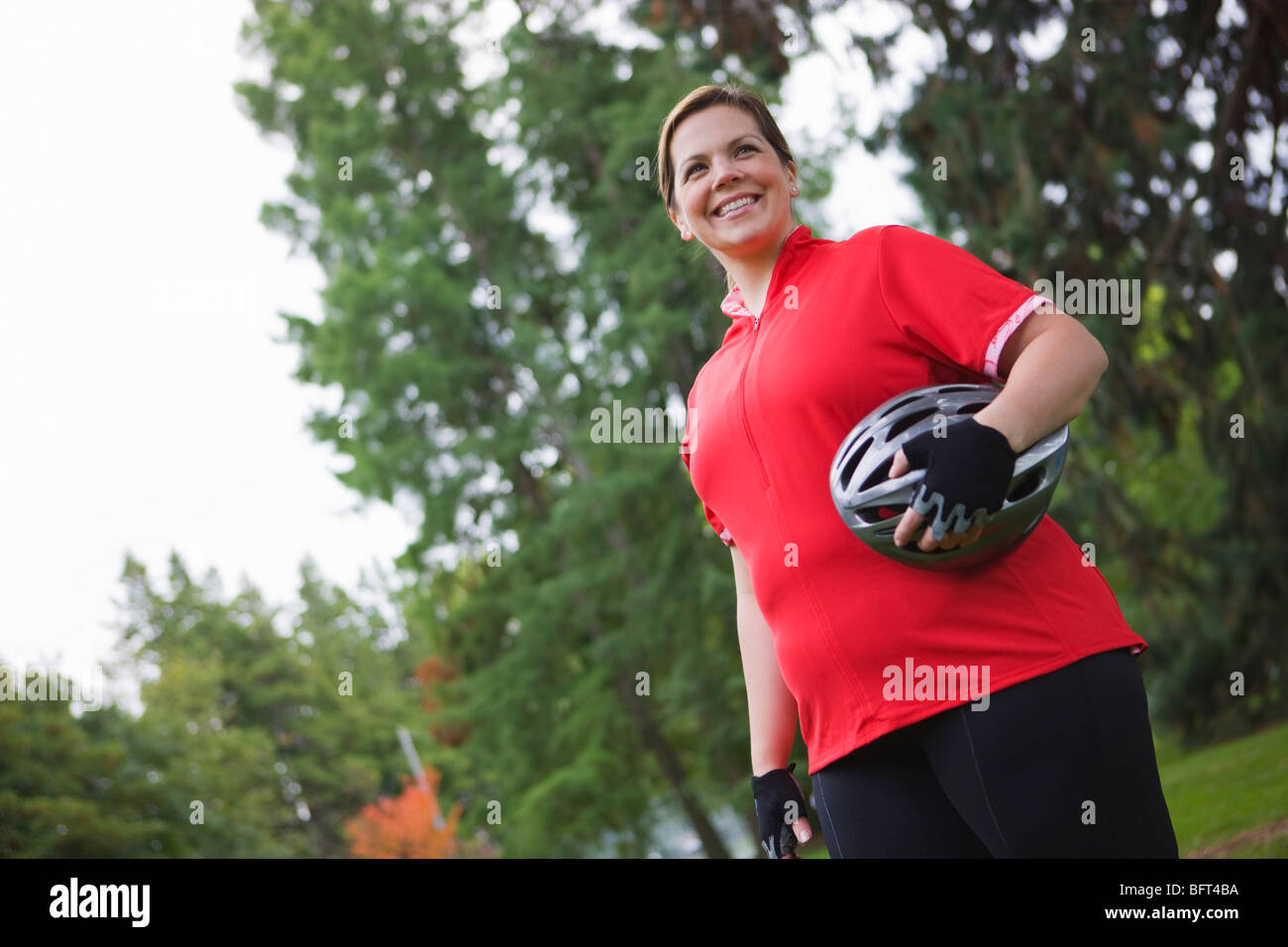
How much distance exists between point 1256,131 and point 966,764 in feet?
22.3

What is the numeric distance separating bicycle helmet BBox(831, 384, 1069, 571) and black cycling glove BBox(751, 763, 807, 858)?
66 centimetres

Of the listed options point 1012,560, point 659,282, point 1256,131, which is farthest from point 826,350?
point 659,282

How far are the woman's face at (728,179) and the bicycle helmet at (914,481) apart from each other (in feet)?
1.68

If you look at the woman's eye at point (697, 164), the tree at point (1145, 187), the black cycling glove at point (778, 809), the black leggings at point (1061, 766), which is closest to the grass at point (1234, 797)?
the tree at point (1145, 187)

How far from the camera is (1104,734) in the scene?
1777mm

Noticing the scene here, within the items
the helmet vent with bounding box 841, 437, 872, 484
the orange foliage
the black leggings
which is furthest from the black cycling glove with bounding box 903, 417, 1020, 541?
the orange foliage

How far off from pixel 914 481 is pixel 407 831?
28644 mm

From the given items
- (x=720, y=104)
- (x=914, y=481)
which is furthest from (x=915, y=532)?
(x=720, y=104)

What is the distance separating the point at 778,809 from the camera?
91.3 inches

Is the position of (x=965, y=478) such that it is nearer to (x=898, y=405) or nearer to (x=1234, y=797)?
(x=898, y=405)

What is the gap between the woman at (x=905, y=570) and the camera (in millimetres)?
1791

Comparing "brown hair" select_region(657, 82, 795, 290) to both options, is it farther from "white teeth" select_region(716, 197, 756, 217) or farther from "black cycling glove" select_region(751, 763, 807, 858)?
"black cycling glove" select_region(751, 763, 807, 858)

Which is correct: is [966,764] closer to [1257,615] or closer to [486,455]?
[1257,615]

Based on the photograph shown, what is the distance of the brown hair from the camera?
2.31 metres
